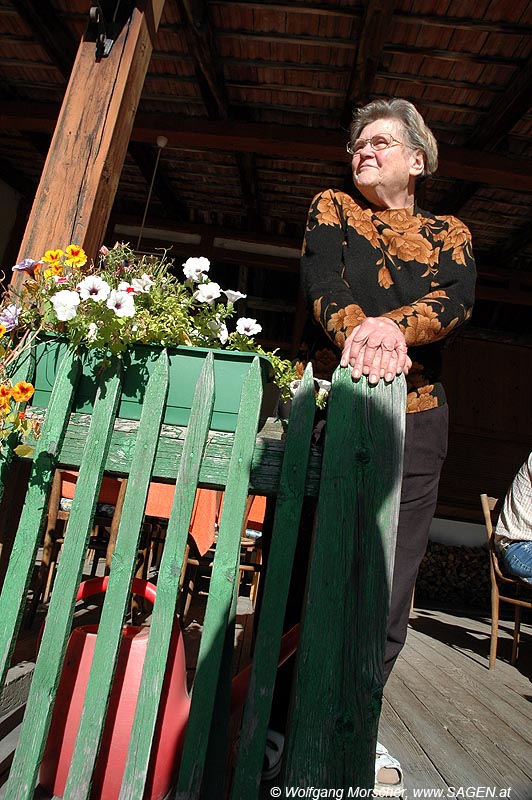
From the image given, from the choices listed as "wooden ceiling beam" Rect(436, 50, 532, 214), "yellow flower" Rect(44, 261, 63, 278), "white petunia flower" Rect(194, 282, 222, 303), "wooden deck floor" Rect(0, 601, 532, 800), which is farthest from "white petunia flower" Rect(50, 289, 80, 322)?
"wooden ceiling beam" Rect(436, 50, 532, 214)

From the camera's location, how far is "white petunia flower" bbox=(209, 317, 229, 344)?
1547 mm

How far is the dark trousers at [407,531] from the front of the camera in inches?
54.2

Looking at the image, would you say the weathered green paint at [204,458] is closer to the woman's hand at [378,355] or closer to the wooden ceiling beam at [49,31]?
the woman's hand at [378,355]

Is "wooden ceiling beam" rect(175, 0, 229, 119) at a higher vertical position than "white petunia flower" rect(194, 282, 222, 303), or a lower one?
higher

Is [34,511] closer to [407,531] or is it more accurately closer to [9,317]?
[9,317]

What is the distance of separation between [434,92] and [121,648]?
4113 millimetres

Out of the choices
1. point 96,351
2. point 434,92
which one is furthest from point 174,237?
point 96,351

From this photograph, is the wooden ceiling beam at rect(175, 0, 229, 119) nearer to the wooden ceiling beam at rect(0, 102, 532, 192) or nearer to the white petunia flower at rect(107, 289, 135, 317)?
the wooden ceiling beam at rect(0, 102, 532, 192)

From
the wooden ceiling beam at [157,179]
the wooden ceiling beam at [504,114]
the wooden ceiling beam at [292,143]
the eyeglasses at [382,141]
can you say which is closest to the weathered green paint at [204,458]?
the eyeglasses at [382,141]

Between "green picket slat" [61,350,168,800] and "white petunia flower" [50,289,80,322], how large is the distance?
0.24 m

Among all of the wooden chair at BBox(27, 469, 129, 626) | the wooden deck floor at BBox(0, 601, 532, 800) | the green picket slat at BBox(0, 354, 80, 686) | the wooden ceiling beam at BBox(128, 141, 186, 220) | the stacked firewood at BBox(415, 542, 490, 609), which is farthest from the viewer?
the stacked firewood at BBox(415, 542, 490, 609)

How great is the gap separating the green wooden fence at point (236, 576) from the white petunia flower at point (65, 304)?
0.20 meters

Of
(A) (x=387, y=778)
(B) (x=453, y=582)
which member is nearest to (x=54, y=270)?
(A) (x=387, y=778)

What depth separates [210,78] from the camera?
154 inches
